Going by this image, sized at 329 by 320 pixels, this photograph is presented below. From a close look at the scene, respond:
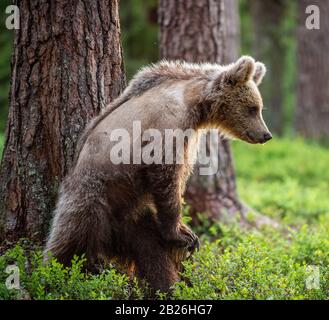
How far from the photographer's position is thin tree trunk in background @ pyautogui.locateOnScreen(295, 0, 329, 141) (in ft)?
49.4

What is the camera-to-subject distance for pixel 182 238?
16.5ft

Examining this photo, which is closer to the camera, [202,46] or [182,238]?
[182,238]

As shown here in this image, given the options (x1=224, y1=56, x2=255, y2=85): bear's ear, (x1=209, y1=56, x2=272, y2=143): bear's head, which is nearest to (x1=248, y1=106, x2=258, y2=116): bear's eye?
(x1=209, y1=56, x2=272, y2=143): bear's head

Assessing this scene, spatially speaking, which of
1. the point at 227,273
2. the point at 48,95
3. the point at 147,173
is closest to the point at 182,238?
the point at 227,273

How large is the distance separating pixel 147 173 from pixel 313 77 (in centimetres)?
1138

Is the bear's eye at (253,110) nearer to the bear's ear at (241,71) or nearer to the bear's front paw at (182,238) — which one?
the bear's ear at (241,71)

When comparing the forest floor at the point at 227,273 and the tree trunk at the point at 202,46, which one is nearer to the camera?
the forest floor at the point at 227,273

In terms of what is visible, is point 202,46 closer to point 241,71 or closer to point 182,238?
point 241,71

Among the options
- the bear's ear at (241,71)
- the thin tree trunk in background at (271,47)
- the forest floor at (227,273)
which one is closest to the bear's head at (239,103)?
the bear's ear at (241,71)

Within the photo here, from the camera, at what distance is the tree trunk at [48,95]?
5.01 metres

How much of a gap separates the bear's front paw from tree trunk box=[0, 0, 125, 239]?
1.03 meters

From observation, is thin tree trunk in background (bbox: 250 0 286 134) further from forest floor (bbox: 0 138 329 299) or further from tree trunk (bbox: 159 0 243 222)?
forest floor (bbox: 0 138 329 299)
